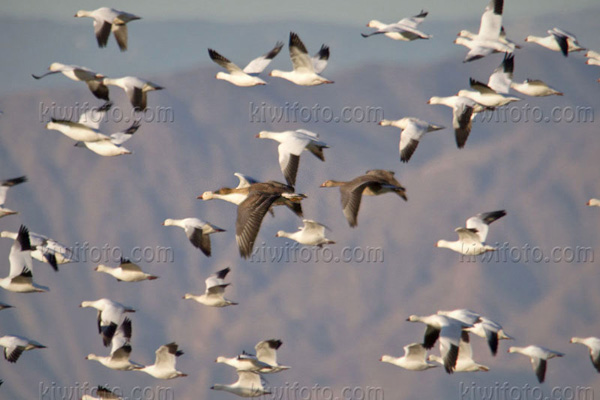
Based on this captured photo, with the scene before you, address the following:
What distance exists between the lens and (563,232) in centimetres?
9031

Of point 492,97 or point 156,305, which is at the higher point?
point 492,97

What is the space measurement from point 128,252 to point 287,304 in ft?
49.6

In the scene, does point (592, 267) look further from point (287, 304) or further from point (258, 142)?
point (258, 142)

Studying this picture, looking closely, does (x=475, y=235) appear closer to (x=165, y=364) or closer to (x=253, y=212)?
(x=253, y=212)

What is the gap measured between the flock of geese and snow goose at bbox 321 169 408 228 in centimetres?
2

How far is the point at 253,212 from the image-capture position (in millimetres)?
14875

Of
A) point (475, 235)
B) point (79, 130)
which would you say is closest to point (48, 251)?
point (79, 130)

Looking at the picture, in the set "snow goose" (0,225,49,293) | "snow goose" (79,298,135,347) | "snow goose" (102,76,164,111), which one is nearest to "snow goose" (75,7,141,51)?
"snow goose" (102,76,164,111)

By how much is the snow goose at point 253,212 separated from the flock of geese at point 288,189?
83mm

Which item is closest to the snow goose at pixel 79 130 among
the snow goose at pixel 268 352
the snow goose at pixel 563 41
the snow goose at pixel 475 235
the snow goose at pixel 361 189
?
the snow goose at pixel 361 189

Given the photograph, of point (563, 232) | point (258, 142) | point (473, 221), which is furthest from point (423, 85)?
point (473, 221)

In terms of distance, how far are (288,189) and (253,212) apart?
186 cm

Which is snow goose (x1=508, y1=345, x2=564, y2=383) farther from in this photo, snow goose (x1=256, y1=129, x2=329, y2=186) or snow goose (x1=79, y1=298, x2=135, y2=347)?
snow goose (x1=79, y1=298, x2=135, y2=347)

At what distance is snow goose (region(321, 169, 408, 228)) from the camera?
16.4m
